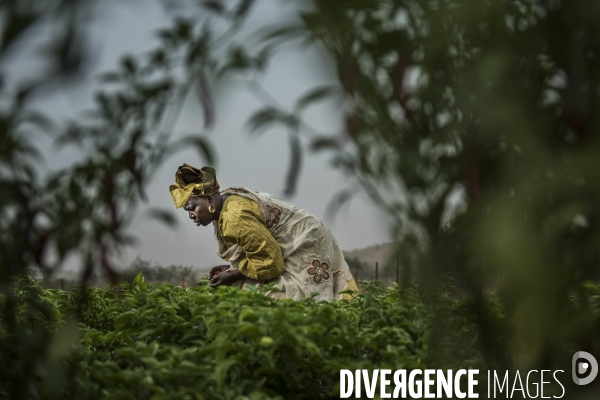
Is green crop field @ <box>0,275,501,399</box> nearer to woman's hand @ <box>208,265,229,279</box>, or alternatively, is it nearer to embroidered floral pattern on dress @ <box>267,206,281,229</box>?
embroidered floral pattern on dress @ <box>267,206,281,229</box>

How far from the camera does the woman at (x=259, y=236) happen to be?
13.4ft

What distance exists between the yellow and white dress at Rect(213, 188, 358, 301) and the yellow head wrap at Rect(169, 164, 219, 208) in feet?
0.47

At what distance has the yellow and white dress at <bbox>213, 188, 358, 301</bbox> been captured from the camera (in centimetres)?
408

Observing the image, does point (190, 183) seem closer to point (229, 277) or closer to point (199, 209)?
point (199, 209)

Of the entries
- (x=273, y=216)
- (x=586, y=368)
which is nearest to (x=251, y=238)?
(x=273, y=216)

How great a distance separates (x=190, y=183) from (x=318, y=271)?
0.94 metres

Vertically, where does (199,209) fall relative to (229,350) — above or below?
above

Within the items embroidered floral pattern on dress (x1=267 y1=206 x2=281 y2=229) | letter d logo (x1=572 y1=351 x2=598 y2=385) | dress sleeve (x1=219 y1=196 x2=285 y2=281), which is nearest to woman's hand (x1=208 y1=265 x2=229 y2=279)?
dress sleeve (x1=219 y1=196 x2=285 y2=281)

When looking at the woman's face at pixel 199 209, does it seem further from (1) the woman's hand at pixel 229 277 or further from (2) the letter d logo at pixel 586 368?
(2) the letter d logo at pixel 586 368

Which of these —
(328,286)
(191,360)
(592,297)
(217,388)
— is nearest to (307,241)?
(328,286)

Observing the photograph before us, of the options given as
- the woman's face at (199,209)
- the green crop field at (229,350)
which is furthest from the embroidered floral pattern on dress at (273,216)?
the green crop field at (229,350)

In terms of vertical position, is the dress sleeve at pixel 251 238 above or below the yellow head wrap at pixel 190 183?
below

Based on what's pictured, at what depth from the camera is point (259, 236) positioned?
13.3 ft

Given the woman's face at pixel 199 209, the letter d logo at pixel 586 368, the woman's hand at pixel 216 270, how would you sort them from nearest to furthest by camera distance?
1. the letter d logo at pixel 586 368
2. the woman's face at pixel 199 209
3. the woman's hand at pixel 216 270
